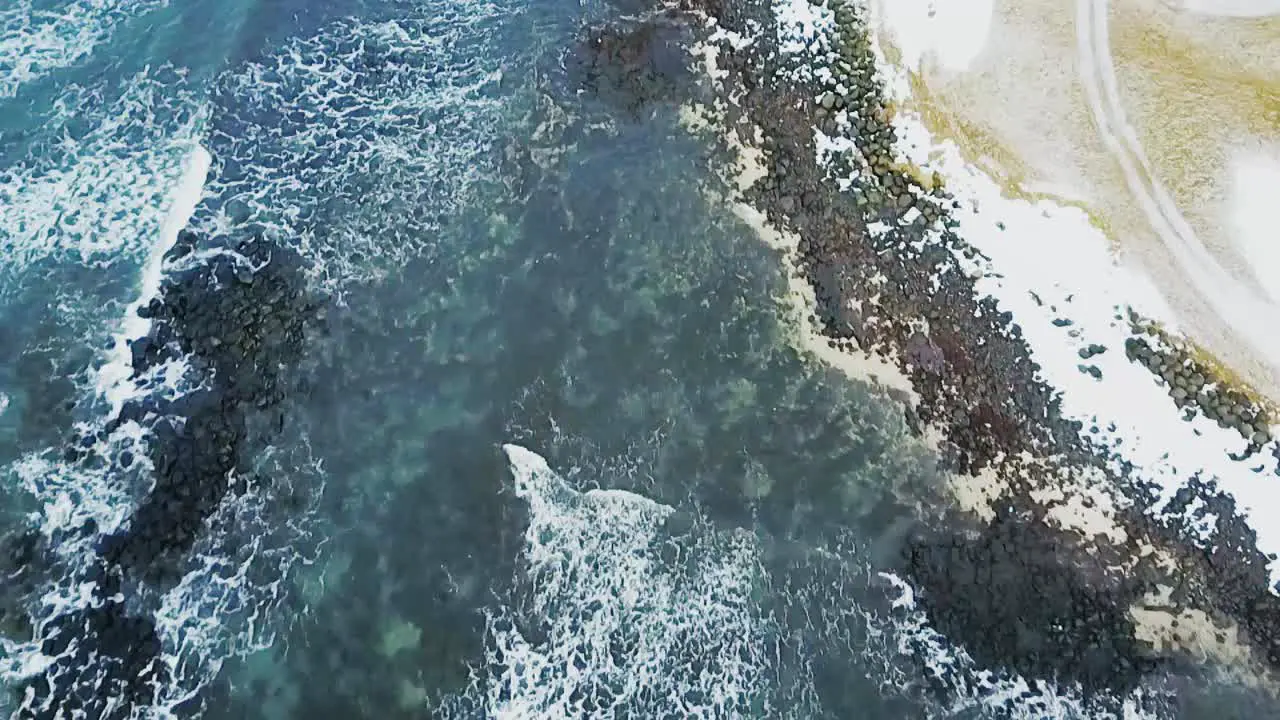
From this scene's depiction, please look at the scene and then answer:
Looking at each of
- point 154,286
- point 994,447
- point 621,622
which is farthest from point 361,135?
point 994,447

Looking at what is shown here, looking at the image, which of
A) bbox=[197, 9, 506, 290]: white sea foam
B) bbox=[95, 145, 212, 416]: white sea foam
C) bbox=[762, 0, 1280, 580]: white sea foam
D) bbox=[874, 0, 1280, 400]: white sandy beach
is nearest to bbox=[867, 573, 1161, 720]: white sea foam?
bbox=[762, 0, 1280, 580]: white sea foam

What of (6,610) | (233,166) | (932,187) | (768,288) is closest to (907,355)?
(768,288)

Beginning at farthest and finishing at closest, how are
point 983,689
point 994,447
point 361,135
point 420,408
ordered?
point 361,135 < point 420,408 < point 994,447 < point 983,689

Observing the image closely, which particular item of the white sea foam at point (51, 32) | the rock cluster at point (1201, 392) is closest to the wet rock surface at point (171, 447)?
the white sea foam at point (51, 32)

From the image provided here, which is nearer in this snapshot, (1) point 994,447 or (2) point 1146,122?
(1) point 994,447

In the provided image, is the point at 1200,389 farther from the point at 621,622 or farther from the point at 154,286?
the point at 154,286

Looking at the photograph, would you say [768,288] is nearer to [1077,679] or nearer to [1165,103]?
[1077,679]

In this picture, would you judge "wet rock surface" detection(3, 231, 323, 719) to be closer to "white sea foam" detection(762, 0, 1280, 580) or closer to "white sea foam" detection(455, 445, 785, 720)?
"white sea foam" detection(455, 445, 785, 720)
